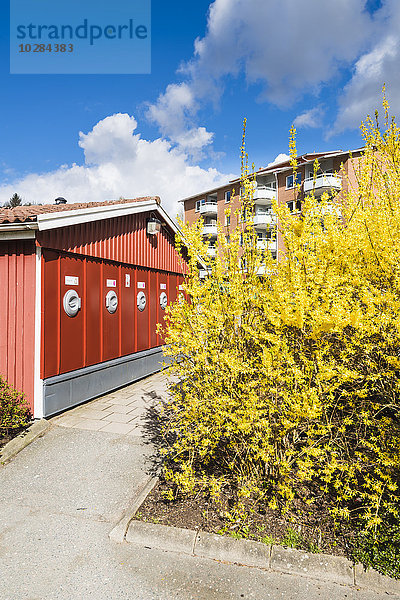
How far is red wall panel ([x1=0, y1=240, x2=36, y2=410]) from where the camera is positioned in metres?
6.16

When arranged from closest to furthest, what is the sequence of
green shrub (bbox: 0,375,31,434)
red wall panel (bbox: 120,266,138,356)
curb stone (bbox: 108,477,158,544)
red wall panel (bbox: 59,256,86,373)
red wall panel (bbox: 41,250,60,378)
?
1. curb stone (bbox: 108,477,158,544)
2. green shrub (bbox: 0,375,31,434)
3. red wall panel (bbox: 41,250,60,378)
4. red wall panel (bbox: 59,256,86,373)
5. red wall panel (bbox: 120,266,138,356)

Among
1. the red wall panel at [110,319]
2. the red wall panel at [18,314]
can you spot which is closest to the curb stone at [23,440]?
the red wall panel at [18,314]

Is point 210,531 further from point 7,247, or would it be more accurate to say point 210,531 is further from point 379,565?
point 7,247

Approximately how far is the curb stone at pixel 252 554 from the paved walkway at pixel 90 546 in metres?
0.05

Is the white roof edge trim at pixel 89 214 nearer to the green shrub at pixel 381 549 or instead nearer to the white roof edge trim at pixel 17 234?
the white roof edge trim at pixel 17 234

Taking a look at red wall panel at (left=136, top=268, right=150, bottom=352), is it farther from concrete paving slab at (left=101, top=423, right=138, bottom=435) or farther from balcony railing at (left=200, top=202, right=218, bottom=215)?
balcony railing at (left=200, top=202, right=218, bottom=215)

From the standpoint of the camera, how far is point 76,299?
279 inches

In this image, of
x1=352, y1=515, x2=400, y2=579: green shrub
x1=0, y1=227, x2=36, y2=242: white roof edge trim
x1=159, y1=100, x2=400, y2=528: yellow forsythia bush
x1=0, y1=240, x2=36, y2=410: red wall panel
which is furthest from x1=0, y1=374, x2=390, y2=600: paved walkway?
x1=0, y1=227, x2=36, y2=242: white roof edge trim

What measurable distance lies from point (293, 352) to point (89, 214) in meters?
5.28

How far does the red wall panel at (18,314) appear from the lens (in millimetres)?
6164

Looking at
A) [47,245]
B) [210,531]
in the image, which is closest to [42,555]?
[210,531]

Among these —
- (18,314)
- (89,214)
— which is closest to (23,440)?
(18,314)

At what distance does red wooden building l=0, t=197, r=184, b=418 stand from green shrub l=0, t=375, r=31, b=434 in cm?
13

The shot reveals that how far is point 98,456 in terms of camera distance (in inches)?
200
